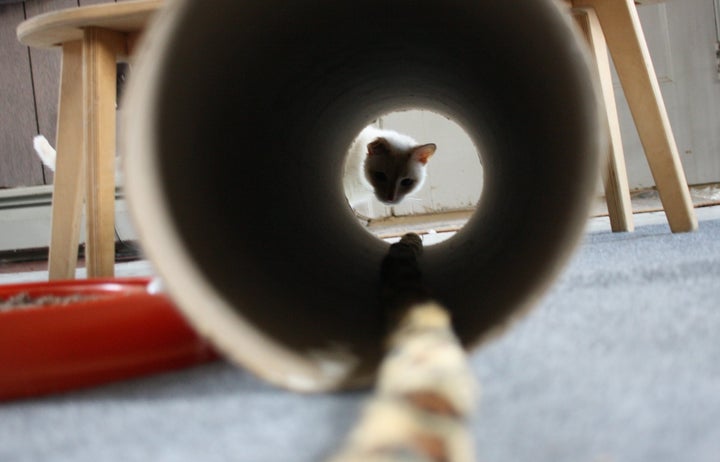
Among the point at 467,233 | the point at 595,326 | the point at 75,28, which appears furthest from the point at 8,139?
the point at 595,326

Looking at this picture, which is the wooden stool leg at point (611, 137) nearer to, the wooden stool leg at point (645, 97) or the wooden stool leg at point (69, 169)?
the wooden stool leg at point (645, 97)

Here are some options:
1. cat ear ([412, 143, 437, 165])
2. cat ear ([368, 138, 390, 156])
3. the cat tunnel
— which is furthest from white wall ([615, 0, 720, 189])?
the cat tunnel

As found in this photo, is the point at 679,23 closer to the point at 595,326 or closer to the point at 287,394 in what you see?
the point at 595,326

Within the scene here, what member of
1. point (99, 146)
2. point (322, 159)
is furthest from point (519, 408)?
point (99, 146)

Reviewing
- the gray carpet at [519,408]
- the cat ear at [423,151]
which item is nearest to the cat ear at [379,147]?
the cat ear at [423,151]

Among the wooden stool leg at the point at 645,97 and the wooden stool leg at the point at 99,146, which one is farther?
the wooden stool leg at the point at 645,97

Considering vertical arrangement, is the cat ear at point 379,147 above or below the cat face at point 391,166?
above
